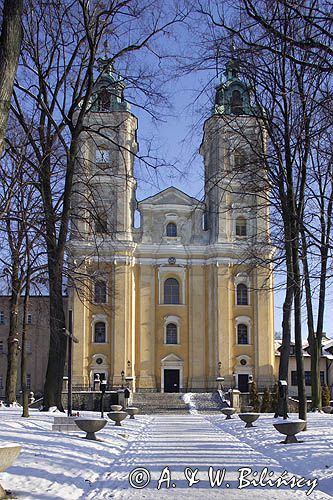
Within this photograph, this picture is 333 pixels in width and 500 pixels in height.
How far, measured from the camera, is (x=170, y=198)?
5359 centimetres

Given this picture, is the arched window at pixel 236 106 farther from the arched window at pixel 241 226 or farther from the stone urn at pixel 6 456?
the stone urn at pixel 6 456

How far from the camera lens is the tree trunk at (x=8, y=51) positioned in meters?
8.89

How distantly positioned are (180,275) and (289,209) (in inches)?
1336

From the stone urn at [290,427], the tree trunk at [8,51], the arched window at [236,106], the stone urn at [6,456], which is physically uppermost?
the arched window at [236,106]

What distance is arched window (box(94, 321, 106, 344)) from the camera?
50.2 meters

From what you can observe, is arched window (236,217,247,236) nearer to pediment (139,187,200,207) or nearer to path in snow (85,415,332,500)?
pediment (139,187,200,207)

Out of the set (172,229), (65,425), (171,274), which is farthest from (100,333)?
(65,425)

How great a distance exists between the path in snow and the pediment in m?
35.8

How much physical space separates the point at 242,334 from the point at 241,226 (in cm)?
779

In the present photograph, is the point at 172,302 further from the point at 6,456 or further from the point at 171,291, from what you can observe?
the point at 6,456

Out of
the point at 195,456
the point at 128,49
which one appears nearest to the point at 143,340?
the point at 128,49

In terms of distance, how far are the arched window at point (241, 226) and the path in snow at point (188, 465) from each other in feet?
114

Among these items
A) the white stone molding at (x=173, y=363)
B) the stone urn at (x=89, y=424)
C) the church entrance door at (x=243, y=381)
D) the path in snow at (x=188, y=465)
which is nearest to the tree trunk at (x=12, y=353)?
the path in snow at (x=188, y=465)

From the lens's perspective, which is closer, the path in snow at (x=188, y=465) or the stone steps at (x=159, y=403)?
the path in snow at (x=188, y=465)
